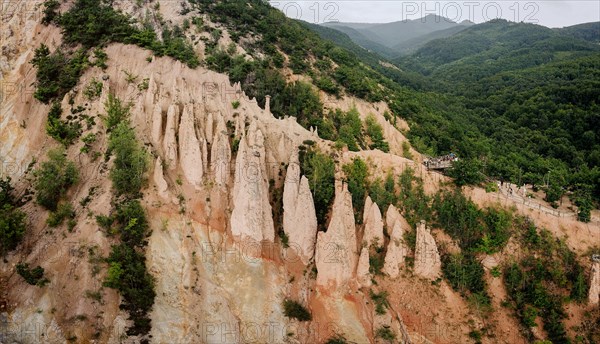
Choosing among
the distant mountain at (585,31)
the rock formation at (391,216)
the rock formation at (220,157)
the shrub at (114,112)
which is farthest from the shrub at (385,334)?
the distant mountain at (585,31)

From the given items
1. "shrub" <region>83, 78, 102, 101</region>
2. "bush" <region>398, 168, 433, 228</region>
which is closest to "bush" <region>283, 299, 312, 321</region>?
"bush" <region>398, 168, 433, 228</region>

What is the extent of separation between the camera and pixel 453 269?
25.7 metres

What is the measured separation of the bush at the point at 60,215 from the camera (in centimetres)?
2411

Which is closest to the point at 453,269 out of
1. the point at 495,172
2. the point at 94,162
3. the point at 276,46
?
the point at 495,172

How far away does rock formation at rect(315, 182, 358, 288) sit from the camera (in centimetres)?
2483

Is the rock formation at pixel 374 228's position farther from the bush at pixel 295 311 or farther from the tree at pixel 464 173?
the tree at pixel 464 173

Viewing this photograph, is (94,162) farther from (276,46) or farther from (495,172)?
(495,172)

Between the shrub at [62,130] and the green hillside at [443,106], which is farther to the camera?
the green hillside at [443,106]

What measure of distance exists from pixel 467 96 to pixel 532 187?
4937cm

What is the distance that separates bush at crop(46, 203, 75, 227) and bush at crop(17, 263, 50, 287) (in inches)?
112

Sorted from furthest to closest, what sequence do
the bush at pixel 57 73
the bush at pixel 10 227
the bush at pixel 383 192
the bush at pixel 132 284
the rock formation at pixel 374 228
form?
1. the bush at pixel 57 73
2. the bush at pixel 383 192
3. the rock formation at pixel 374 228
4. the bush at pixel 10 227
5. the bush at pixel 132 284

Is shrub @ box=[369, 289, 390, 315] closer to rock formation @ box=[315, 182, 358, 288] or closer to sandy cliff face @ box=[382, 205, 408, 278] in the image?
sandy cliff face @ box=[382, 205, 408, 278]

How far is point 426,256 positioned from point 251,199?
1206 cm

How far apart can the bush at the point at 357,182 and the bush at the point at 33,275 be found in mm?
19607
